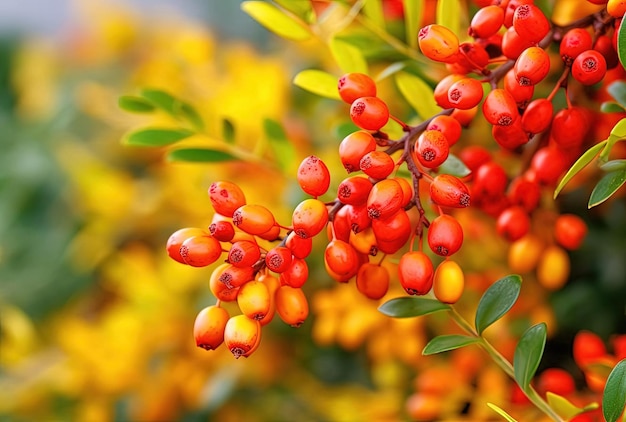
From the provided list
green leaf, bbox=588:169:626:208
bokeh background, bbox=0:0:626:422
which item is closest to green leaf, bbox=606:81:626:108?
green leaf, bbox=588:169:626:208

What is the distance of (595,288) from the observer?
0.52 metres

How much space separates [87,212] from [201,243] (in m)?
0.62

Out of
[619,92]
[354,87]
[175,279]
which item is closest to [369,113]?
[354,87]

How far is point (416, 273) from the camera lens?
11.9 inches

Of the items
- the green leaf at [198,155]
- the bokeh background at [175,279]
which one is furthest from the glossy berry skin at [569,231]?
the green leaf at [198,155]

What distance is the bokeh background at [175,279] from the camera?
525mm

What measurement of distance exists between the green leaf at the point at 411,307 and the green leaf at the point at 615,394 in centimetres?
7

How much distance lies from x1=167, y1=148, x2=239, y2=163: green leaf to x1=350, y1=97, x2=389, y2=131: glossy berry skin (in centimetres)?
15

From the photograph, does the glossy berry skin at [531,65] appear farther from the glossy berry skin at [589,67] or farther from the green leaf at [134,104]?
the green leaf at [134,104]

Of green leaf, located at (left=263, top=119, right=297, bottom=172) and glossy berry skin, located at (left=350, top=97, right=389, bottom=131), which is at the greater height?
glossy berry skin, located at (left=350, top=97, right=389, bottom=131)

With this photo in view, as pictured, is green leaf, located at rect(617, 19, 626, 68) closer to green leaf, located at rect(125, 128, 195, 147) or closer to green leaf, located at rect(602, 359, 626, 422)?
green leaf, located at rect(602, 359, 626, 422)

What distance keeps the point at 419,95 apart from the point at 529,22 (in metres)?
0.11

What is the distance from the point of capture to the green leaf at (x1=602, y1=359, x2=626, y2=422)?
308 millimetres

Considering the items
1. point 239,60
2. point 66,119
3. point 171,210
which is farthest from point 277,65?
point 66,119
